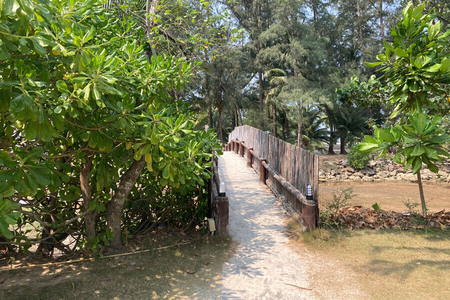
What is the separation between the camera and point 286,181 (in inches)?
336

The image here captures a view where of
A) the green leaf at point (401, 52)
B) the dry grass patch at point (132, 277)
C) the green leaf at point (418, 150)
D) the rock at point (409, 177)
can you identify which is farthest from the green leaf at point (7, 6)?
the rock at point (409, 177)

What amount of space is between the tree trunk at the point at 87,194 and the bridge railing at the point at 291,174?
3978 millimetres

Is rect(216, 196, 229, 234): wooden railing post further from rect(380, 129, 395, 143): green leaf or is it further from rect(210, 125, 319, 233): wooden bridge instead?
rect(380, 129, 395, 143): green leaf

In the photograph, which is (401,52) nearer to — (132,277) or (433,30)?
(433,30)

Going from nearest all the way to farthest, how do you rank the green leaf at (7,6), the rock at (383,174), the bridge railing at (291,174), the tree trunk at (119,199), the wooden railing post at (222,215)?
the green leaf at (7,6)
the tree trunk at (119,199)
the wooden railing post at (222,215)
the bridge railing at (291,174)
the rock at (383,174)

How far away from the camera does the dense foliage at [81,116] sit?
284 cm

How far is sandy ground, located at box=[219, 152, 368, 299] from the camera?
173 inches

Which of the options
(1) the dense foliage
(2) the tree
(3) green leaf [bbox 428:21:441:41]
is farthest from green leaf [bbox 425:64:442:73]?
(1) the dense foliage

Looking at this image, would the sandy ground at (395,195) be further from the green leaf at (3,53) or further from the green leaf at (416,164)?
the green leaf at (3,53)

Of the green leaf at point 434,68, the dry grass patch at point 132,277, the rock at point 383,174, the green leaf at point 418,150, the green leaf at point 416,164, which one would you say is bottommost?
the dry grass patch at point 132,277

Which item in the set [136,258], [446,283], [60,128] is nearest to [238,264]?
[136,258]

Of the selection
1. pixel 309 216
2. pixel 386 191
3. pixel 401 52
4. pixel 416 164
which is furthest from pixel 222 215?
pixel 386 191

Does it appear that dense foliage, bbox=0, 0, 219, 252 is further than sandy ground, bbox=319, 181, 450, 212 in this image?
No

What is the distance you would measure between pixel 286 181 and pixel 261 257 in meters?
3.30
